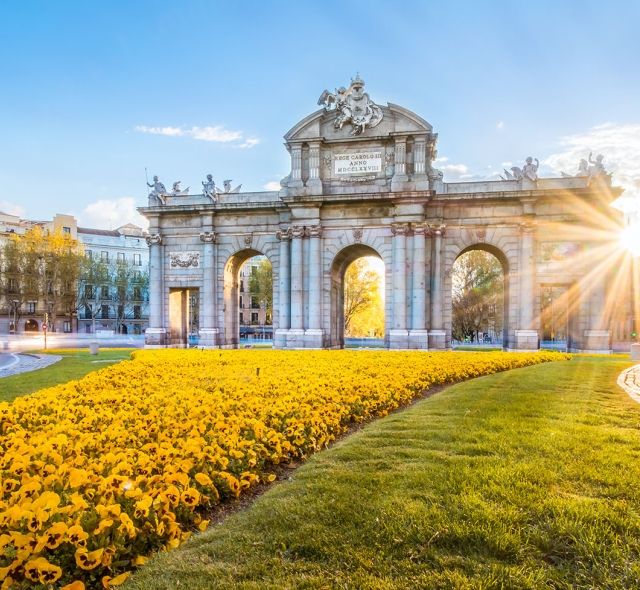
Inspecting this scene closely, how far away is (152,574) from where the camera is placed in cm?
425

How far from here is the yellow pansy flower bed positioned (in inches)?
161

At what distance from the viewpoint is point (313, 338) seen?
3022 cm

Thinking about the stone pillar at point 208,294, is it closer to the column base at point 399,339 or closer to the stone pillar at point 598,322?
the column base at point 399,339

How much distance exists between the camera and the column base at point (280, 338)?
101 ft

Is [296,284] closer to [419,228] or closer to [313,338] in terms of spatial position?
[313,338]

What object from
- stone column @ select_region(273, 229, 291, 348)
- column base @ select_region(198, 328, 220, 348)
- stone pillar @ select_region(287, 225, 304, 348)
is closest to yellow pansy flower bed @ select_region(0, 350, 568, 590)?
stone pillar @ select_region(287, 225, 304, 348)

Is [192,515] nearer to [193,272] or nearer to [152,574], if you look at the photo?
[152,574]

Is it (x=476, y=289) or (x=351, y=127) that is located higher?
(x=351, y=127)

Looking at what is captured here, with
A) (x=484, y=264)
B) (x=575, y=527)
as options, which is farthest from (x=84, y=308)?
(x=575, y=527)

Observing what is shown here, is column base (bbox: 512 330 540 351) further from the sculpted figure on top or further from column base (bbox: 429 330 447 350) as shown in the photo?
the sculpted figure on top

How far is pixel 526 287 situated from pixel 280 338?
50.7 feet

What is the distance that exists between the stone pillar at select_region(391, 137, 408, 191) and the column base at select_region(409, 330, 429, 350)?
8732 mm

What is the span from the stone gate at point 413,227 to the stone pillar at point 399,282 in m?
0.06

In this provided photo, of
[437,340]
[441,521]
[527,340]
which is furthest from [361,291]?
[441,521]
